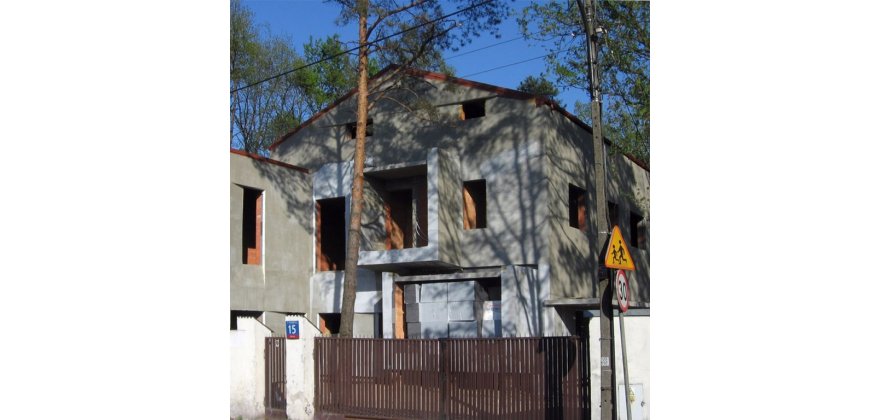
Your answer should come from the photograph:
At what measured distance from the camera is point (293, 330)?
488 inches

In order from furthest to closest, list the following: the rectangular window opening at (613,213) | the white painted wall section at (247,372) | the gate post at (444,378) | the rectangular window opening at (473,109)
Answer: the rectangular window opening at (473,109), the rectangular window opening at (613,213), the white painted wall section at (247,372), the gate post at (444,378)

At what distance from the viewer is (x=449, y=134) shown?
695 inches

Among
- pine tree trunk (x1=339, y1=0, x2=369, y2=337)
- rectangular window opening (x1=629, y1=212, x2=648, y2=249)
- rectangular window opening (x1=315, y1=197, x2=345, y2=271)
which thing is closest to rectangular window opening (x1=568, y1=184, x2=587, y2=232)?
rectangular window opening (x1=629, y1=212, x2=648, y2=249)

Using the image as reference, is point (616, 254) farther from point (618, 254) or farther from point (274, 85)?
point (274, 85)

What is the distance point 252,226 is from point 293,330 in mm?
5645

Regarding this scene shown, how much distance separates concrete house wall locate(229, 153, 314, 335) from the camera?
659 inches

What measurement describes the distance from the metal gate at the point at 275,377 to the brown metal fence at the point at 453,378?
1.73 feet

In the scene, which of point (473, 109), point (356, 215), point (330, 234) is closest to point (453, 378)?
point (356, 215)

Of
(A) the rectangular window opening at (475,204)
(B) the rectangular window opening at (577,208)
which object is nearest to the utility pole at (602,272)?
(B) the rectangular window opening at (577,208)

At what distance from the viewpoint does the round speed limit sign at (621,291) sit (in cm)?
797

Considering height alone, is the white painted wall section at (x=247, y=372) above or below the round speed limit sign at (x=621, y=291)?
below

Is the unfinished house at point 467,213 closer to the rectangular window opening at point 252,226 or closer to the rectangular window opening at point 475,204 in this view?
the rectangular window opening at point 475,204
